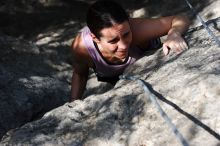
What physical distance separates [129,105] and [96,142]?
328 millimetres

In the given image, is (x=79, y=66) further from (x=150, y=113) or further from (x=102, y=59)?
(x=150, y=113)

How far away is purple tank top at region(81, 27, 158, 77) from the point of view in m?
3.30

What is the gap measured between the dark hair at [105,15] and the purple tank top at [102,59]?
0.27 metres

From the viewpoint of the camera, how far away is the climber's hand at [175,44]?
3.07 meters

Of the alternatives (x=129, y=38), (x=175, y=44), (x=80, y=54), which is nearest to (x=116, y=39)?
(x=129, y=38)

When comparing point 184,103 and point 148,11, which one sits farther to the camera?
point 148,11

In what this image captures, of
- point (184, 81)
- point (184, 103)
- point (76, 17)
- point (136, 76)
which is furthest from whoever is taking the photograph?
point (76, 17)

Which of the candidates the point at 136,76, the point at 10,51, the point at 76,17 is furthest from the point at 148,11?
the point at 136,76

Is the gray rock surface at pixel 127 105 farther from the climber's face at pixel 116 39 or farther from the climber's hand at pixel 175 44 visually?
the climber's face at pixel 116 39

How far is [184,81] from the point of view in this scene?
2598 millimetres

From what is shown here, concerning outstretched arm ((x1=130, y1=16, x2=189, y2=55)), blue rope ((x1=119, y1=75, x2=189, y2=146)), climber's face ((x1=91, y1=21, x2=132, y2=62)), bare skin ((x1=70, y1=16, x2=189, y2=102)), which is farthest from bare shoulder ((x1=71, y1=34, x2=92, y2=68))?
blue rope ((x1=119, y1=75, x2=189, y2=146))

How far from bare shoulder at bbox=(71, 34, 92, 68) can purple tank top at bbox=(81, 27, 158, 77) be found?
0.06 metres

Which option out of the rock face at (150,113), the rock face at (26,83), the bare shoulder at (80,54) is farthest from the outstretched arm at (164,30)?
the rock face at (26,83)

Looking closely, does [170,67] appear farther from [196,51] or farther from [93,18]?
[93,18]
